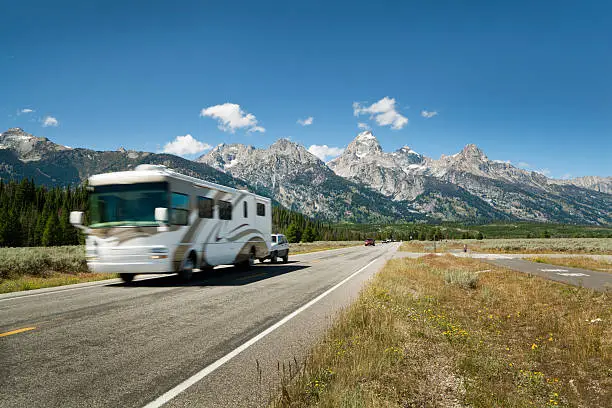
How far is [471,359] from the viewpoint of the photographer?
17.1 feet

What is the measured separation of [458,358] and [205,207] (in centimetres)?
1208

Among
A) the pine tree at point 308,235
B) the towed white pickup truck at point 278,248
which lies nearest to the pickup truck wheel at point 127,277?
the towed white pickup truck at point 278,248

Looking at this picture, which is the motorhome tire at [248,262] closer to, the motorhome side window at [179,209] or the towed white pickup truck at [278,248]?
the towed white pickup truck at [278,248]

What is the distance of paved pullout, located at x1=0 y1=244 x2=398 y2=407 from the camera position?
13.3 ft

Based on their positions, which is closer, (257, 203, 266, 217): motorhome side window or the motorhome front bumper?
the motorhome front bumper

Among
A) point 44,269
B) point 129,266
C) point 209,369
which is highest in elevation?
point 129,266

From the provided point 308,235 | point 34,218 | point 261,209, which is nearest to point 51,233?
point 34,218

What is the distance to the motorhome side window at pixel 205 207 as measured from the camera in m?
14.9

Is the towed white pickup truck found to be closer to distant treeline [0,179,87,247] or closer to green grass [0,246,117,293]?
green grass [0,246,117,293]

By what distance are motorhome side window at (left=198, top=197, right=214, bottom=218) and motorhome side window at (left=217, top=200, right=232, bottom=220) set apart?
760 mm

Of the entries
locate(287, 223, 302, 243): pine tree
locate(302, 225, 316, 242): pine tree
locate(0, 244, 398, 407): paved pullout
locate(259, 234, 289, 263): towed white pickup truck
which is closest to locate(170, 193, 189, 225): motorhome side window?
locate(0, 244, 398, 407): paved pullout

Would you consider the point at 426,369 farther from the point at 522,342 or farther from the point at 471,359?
the point at 522,342

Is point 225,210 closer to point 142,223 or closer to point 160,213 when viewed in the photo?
point 142,223

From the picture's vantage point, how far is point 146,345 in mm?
5879
